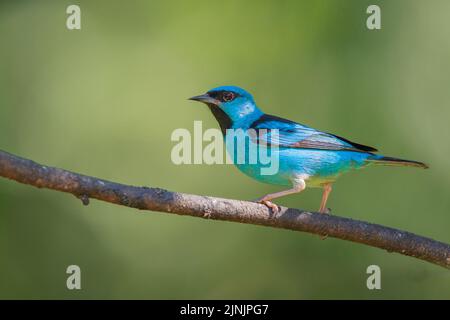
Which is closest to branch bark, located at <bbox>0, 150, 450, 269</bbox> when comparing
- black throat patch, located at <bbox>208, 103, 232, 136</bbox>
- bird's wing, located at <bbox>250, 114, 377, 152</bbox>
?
bird's wing, located at <bbox>250, 114, 377, 152</bbox>

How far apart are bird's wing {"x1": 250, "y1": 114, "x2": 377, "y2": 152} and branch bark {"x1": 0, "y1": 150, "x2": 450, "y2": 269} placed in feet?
4.76

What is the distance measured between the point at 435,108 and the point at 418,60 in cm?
72

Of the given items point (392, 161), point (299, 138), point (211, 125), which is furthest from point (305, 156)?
point (211, 125)

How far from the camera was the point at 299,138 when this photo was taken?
638 cm

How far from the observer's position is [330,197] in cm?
775

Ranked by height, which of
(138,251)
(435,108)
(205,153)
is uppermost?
(435,108)

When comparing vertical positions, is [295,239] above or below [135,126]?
below

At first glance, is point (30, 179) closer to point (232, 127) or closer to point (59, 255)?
point (232, 127)

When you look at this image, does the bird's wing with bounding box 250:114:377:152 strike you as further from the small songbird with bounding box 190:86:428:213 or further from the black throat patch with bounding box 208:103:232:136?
the black throat patch with bounding box 208:103:232:136

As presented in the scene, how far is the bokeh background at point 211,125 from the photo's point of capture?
25.6 ft

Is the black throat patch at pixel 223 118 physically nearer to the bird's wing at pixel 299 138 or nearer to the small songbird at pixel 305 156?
the small songbird at pixel 305 156

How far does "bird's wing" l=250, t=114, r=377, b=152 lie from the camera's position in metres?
6.22

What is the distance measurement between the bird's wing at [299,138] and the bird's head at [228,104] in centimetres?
25
